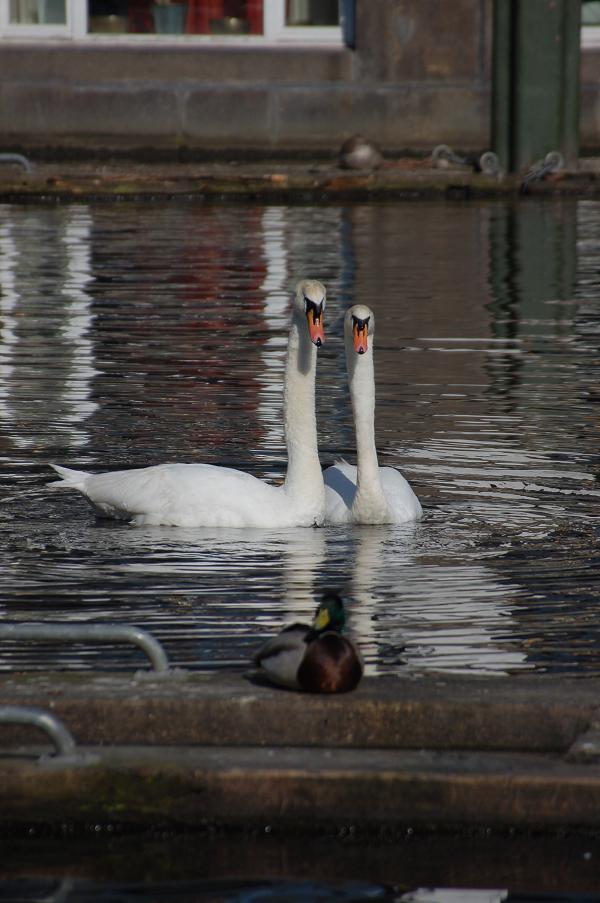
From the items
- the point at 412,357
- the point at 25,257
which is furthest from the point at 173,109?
the point at 412,357

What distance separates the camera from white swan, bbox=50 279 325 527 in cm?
914

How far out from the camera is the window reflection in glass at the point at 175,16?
2941 cm

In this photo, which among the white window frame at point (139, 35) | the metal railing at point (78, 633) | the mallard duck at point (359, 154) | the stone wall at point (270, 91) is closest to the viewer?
the metal railing at point (78, 633)

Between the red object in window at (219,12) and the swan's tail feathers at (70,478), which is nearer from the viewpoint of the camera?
the swan's tail feathers at (70,478)

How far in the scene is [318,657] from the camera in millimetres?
5918

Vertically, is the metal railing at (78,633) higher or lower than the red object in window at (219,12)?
lower

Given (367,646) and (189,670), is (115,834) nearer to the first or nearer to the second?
(189,670)

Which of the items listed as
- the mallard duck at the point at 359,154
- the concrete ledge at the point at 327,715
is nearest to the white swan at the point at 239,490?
the concrete ledge at the point at 327,715

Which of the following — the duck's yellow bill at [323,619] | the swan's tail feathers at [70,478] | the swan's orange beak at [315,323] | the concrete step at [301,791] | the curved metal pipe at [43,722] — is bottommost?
the swan's tail feathers at [70,478]

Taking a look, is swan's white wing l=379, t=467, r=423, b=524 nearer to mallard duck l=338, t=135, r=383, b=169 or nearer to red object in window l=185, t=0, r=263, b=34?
mallard duck l=338, t=135, r=383, b=169

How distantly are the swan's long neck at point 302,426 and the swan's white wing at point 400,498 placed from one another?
1.02 feet

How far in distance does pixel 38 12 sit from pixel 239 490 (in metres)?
21.6

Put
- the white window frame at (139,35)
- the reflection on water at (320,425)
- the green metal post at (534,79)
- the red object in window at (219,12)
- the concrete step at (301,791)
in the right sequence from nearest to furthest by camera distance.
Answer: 1. the concrete step at (301,791)
2. the reflection on water at (320,425)
3. the green metal post at (534,79)
4. the white window frame at (139,35)
5. the red object in window at (219,12)

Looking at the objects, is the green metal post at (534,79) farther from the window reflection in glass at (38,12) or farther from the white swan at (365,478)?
the white swan at (365,478)
